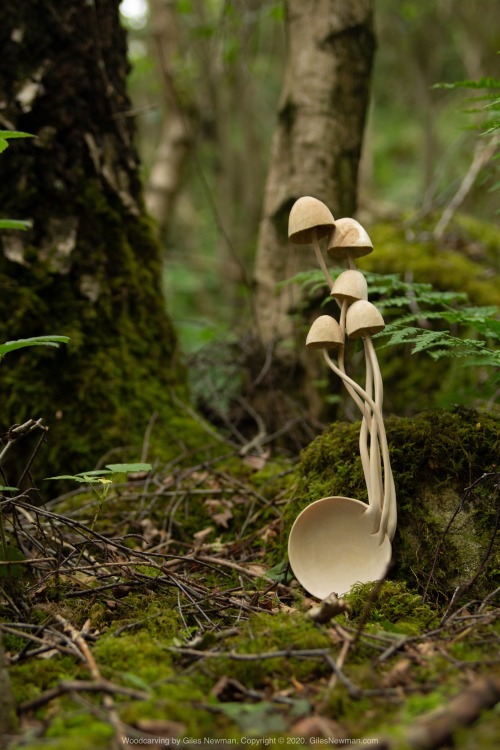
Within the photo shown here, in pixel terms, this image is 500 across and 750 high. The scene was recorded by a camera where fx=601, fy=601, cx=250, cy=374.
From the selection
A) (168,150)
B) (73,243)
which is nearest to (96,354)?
(73,243)

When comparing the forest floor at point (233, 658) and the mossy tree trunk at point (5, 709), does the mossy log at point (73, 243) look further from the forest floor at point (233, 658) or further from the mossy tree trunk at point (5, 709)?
the mossy tree trunk at point (5, 709)

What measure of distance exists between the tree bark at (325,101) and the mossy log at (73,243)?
1.19 m

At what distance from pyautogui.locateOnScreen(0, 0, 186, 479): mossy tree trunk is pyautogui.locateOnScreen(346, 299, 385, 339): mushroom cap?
1971 mm

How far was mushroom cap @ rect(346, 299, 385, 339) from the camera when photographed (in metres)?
2.34

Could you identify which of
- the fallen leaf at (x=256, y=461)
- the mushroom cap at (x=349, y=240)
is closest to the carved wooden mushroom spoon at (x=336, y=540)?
the mushroom cap at (x=349, y=240)

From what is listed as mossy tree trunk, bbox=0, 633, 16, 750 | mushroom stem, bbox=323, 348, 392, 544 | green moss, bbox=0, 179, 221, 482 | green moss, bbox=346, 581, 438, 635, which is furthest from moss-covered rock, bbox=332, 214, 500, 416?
mossy tree trunk, bbox=0, 633, 16, 750

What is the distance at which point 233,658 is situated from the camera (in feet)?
5.93

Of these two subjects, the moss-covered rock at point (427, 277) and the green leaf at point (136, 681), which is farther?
the moss-covered rock at point (427, 277)

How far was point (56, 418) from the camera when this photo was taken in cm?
369

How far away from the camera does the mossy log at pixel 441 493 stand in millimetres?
2436

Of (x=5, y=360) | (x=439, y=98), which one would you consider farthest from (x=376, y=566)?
(x=439, y=98)

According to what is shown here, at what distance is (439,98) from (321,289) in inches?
686

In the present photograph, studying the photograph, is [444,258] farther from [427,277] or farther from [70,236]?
[70,236]

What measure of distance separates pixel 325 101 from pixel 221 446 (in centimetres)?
254
